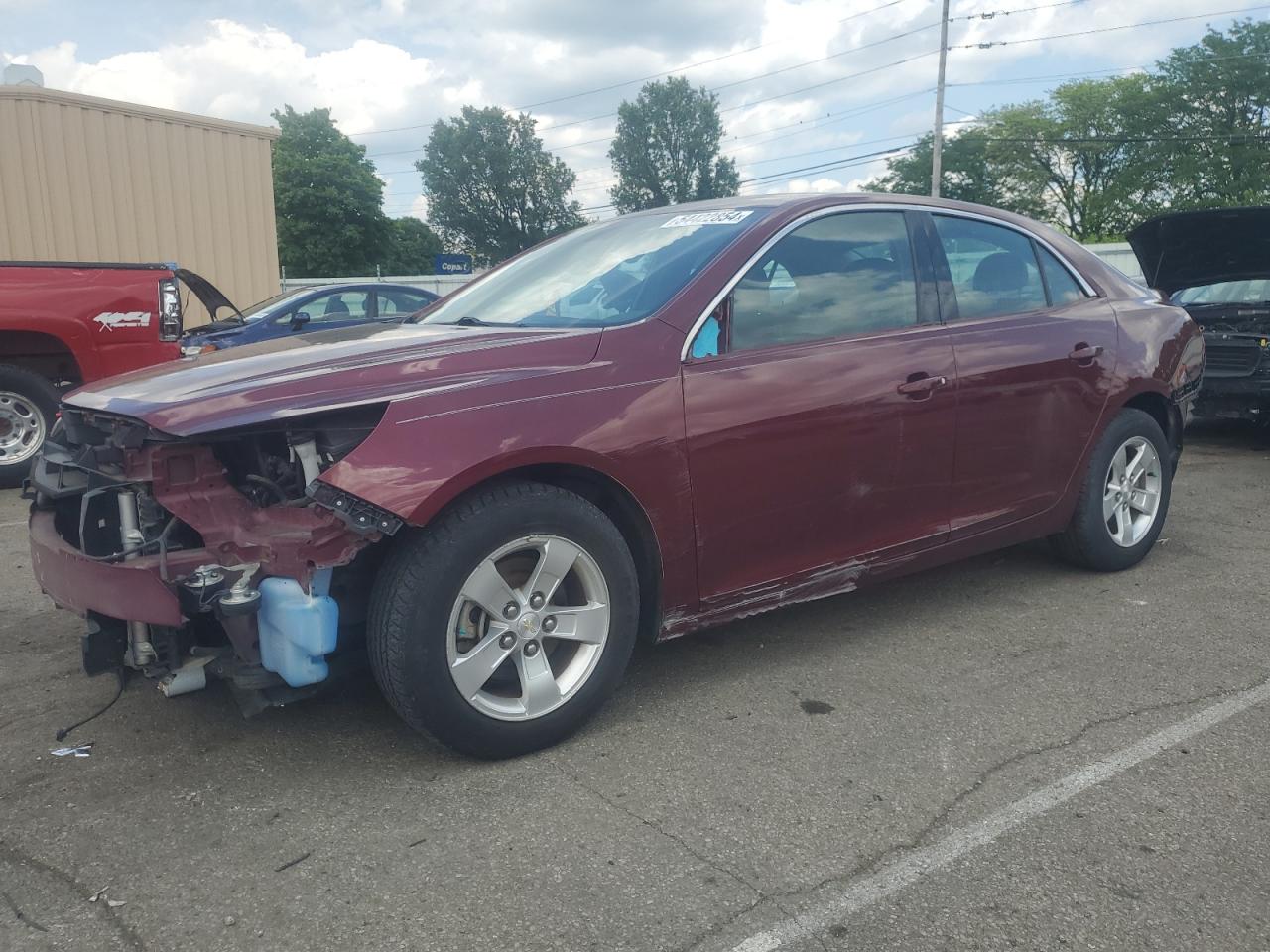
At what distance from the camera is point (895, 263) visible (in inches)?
151

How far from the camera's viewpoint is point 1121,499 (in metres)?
4.69

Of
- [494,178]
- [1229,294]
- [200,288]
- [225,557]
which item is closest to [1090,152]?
[494,178]

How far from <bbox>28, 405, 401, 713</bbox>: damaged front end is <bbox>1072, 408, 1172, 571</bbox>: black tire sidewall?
3.19 meters

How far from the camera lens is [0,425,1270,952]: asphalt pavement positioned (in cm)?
221

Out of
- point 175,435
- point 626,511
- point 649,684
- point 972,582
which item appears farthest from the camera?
point 972,582

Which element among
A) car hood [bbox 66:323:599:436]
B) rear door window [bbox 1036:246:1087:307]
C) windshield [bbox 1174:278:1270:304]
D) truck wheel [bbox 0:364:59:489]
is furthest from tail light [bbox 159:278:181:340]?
windshield [bbox 1174:278:1270:304]

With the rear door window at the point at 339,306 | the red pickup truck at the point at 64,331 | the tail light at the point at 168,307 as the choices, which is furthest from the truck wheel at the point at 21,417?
the rear door window at the point at 339,306

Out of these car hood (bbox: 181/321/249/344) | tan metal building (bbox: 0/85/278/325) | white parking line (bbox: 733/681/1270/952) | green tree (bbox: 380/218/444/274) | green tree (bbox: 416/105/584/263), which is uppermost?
green tree (bbox: 416/105/584/263)

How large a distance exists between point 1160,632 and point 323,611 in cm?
319

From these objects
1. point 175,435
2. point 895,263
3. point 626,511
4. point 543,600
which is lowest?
point 543,600

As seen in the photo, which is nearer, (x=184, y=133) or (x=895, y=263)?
(x=895, y=263)

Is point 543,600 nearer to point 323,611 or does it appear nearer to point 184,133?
point 323,611

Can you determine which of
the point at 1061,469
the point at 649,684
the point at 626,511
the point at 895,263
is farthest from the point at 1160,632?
the point at 626,511

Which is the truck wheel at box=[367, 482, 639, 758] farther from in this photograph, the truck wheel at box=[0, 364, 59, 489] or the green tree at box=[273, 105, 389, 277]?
the green tree at box=[273, 105, 389, 277]
